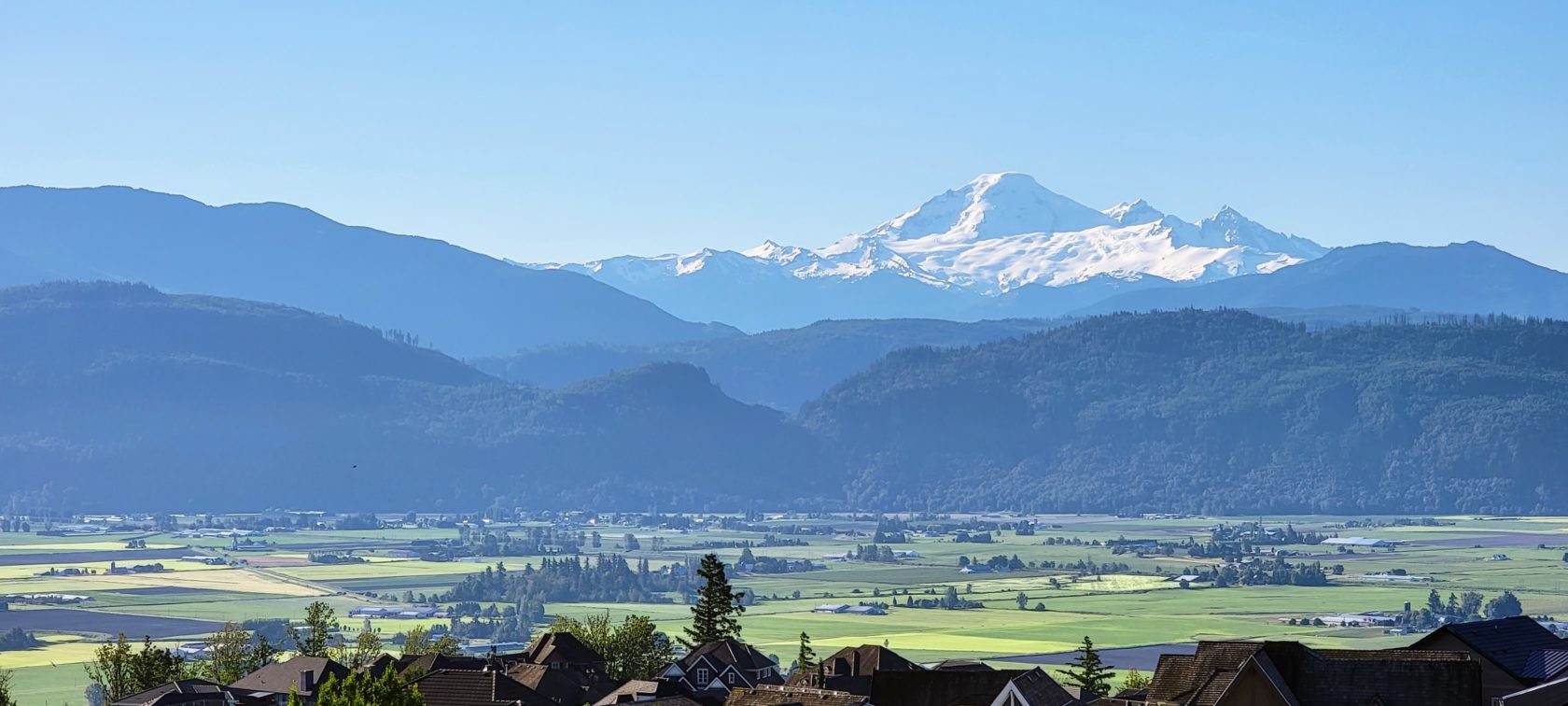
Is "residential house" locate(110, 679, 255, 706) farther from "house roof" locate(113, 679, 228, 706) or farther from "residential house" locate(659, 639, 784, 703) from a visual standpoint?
"residential house" locate(659, 639, 784, 703)

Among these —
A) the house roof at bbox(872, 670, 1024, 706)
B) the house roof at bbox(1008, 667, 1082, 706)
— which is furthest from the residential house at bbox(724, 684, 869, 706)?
the house roof at bbox(1008, 667, 1082, 706)

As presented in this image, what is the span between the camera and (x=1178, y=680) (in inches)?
1825

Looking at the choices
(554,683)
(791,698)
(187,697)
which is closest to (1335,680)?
(791,698)

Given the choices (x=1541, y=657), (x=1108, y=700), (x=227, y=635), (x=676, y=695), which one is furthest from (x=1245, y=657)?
(x=227, y=635)

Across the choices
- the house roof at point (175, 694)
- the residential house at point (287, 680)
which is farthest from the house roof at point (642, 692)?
the house roof at point (175, 694)

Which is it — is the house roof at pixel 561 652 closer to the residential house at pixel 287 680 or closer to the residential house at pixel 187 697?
the residential house at pixel 287 680

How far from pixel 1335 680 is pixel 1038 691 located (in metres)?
14.4

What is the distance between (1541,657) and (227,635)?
69595 mm

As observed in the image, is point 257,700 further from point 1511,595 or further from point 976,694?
point 1511,595

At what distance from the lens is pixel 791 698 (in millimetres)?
57719

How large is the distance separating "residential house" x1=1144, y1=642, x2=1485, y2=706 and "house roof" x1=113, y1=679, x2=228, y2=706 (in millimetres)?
41194

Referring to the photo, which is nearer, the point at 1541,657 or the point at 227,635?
the point at 1541,657

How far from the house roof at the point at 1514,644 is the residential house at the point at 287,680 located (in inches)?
1569

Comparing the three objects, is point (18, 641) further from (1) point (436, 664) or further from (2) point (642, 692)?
(2) point (642, 692)
